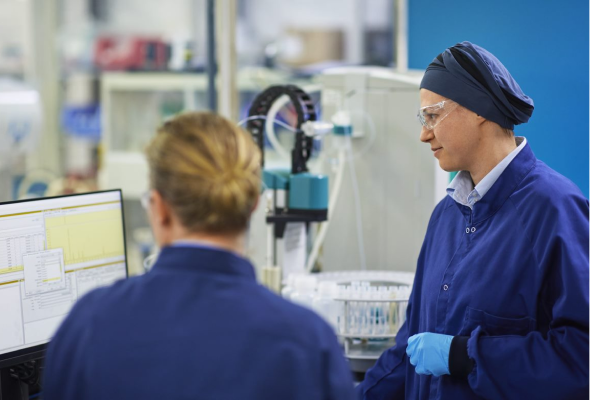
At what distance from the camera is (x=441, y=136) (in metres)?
1.57

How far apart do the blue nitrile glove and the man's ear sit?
2.32ft

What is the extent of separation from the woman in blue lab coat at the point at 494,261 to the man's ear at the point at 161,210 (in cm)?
71

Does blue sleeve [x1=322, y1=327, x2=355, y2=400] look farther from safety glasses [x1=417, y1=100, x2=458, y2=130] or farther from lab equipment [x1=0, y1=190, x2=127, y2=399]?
lab equipment [x1=0, y1=190, x2=127, y2=399]

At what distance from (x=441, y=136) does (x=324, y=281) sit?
0.64 meters

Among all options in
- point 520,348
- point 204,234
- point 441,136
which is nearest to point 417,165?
point 441,136

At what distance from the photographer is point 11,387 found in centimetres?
161

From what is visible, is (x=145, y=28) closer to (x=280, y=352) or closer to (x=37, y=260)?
(x=37, y=260)

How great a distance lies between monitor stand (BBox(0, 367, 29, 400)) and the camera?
160 centimetres

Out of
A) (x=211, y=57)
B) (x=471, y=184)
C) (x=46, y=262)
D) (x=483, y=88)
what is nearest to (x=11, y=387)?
(x=46, y=262)

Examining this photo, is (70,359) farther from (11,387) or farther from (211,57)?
(211,57)

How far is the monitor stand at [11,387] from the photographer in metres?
1.60

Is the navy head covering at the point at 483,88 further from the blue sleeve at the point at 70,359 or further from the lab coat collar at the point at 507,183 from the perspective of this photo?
the blue sleeve at the point at 70,359

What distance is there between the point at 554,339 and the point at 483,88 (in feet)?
1.69

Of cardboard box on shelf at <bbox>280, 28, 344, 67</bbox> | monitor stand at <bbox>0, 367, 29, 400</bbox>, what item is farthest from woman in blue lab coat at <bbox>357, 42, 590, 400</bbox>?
cardboard box on shelf at <bbox>280, 28, 344, 67</bbox>
